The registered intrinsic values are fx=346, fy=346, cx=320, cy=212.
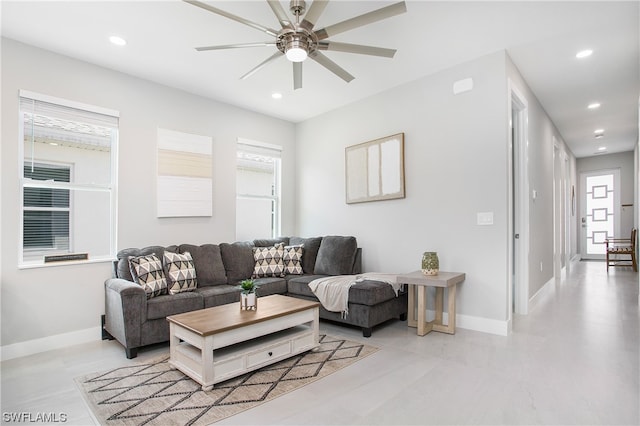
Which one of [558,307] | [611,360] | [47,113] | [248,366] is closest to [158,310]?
[248,366]

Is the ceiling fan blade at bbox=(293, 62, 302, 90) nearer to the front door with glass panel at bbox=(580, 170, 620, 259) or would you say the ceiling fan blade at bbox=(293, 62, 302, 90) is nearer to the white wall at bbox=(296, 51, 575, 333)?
the white wall at bbox=(296, 51, 575, 333)

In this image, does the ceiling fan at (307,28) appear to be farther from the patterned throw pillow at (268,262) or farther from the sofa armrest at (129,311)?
the patterned throw pillow at (268,262)

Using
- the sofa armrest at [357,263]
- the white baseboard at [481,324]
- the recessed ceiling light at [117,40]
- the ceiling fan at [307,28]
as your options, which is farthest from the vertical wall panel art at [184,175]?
the white baseboard at [481,324]

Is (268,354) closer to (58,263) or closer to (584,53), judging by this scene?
(58,263)

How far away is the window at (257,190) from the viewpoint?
5141mm

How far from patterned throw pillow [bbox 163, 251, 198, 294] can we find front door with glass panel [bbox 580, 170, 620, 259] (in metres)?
10.2

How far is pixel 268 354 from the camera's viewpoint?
2.66 m

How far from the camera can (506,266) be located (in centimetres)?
342

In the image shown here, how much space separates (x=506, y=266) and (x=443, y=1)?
2.46 metres

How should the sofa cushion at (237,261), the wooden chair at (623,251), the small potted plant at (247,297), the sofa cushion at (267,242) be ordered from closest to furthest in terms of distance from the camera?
the small potted plant at (247,297) → the sofa cushion at (237,261) → the sofa cushion at (267,242) → the wooden chair at (623,251)

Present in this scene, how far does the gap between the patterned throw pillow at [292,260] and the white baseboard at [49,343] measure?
7.07 ft

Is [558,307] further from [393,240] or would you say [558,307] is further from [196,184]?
[196,184]

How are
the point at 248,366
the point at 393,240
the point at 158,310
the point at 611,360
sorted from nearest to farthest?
the point at 248,366, the point at 611,360, the point at 158,310, the point at 393,240

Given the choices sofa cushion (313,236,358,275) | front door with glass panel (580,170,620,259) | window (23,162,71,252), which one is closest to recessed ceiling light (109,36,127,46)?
window (23,162,71,252)
